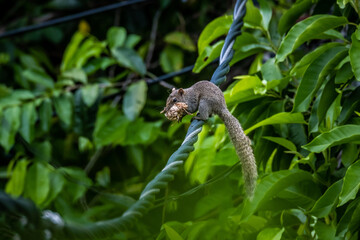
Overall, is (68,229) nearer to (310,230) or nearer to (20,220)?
(20,220)

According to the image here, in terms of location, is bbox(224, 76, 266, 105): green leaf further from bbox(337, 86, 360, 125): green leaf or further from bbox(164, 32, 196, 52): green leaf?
bbox(164, 32, 196, 52): green leaf

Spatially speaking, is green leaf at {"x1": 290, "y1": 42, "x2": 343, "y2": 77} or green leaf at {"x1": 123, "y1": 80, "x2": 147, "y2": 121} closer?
green leaf at {"x1": 290, "y1": 42, "x2": 343, "y2": 77}

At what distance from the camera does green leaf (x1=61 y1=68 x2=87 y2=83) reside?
2902 mm

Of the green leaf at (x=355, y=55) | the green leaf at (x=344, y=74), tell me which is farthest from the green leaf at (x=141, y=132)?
the green leaf at (x=355, y=55)

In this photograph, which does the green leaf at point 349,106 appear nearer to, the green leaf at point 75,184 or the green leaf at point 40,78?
the green leaf at point 75,184

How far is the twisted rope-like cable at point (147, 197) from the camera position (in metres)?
0.81

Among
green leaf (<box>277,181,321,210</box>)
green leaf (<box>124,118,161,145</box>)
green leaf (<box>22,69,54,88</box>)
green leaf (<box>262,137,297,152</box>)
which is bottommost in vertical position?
green leaf (<box>124,118,161,145</box>)

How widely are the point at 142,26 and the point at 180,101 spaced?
8.35 feet

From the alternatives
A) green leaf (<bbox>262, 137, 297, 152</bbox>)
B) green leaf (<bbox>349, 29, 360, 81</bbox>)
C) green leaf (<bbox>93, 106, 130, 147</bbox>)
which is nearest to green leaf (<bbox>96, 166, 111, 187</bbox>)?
green leaf (<bbox>93, 106, 130, 147</bbox>)

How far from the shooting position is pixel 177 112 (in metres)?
1.32

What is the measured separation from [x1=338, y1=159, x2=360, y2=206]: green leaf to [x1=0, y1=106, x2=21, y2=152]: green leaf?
6.13 feet

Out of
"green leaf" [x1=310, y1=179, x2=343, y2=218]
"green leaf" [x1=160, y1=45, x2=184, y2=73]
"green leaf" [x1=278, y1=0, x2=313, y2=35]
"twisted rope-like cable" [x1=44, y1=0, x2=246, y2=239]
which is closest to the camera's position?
"twisted rope-like cable" [x1=44, y1=0, x2=246, y2=239]

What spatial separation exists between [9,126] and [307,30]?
1.77m

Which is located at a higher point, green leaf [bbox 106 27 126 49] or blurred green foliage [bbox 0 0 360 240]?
green leaf [bbox 106 27 126 49]
